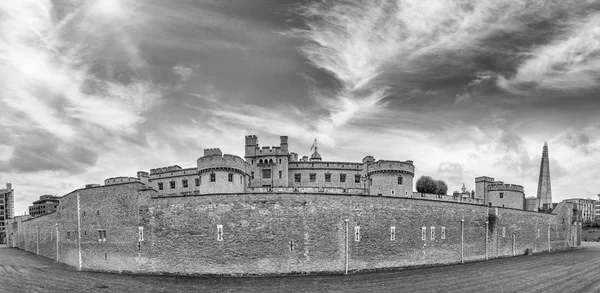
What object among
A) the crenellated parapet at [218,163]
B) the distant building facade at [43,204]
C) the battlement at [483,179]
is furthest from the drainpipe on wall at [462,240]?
the distant building facade at [43,204]

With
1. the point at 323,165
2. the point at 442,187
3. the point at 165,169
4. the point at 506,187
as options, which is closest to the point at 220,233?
the point at 323,165

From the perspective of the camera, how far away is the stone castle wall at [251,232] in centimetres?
3206

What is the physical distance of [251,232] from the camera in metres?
32.1

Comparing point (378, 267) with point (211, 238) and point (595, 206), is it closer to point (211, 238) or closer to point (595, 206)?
point (211, 238)

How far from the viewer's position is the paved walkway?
27.6 metres

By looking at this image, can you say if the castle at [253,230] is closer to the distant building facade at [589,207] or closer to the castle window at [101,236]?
the castle window at [101,236]

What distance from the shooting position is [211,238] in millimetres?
32250

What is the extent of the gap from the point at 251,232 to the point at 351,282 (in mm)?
8866

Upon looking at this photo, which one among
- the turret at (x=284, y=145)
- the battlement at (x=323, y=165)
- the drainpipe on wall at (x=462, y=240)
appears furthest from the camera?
the battlement at (x=323, y=165)

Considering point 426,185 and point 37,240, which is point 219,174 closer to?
point 37,240

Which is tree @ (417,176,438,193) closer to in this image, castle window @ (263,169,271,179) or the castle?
Answer: the castle

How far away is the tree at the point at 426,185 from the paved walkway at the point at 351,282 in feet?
147

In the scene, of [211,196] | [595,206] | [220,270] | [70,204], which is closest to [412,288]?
[220,270]

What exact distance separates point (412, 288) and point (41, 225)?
188 ft
